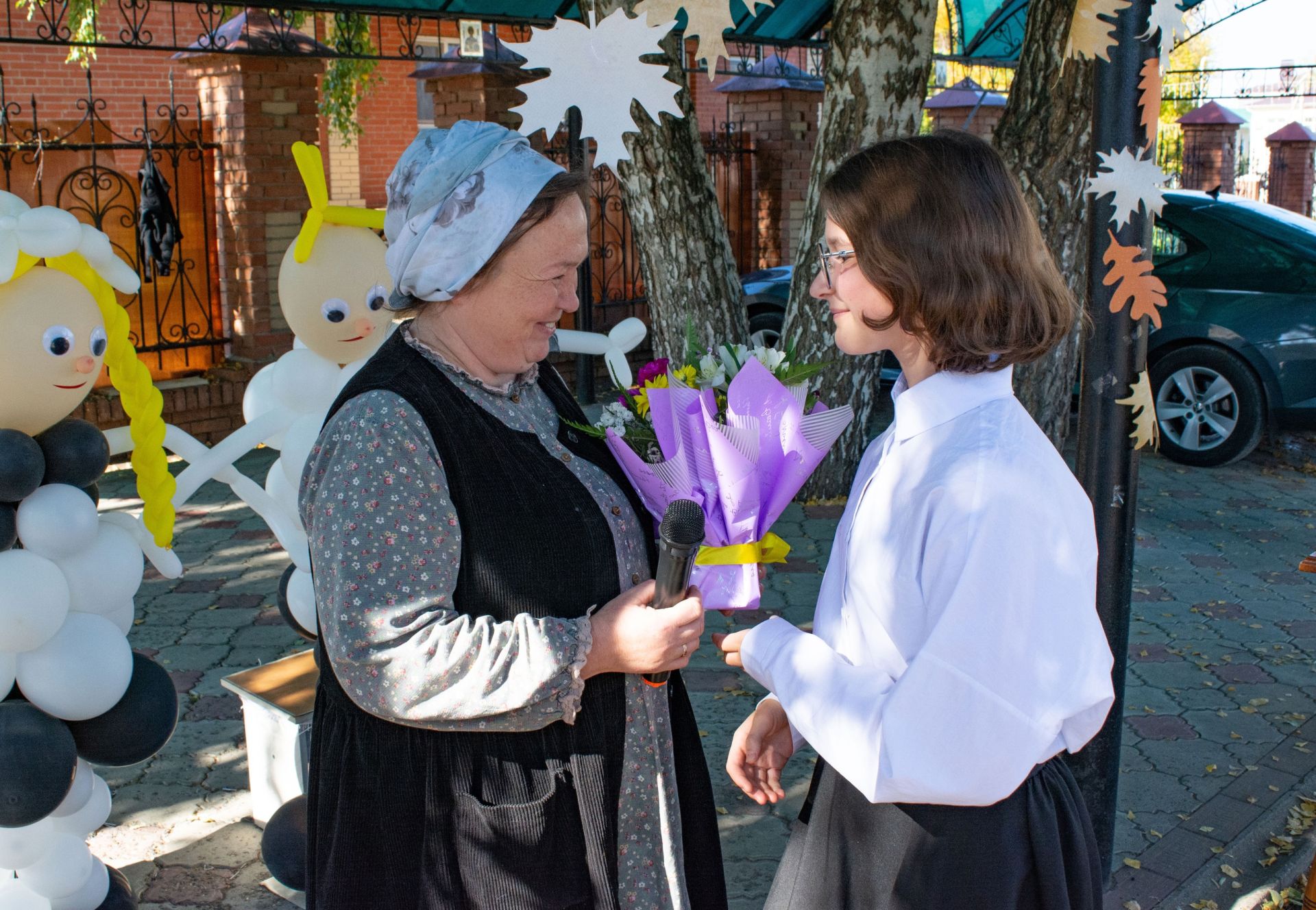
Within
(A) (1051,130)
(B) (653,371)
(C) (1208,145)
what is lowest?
(B) (653,371)

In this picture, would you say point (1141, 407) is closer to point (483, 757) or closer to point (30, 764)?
point (483, 757)

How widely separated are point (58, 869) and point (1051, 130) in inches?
245

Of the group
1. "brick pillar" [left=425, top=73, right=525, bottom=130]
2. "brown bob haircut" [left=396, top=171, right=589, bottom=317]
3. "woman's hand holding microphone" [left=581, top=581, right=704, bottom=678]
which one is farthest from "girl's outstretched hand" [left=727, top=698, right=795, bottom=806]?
"brick pillar" [left=425, top=73, right=525, bottom=130]

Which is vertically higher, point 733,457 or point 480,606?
point 733,457

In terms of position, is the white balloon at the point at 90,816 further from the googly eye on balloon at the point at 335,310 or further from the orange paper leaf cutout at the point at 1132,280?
the orange paper leaf cutout at the point at 1132,280

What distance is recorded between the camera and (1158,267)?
8.99 meters

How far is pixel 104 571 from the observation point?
9.69 feet

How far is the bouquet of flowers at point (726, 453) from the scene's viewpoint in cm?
205

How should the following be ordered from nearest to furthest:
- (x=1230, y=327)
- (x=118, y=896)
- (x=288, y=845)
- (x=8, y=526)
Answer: (x=8, y=526), (x=118, y=896), (x=288, y=845), (x=1230, y=327)

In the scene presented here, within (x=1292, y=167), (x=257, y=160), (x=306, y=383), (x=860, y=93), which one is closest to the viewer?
(x=306, y=383)

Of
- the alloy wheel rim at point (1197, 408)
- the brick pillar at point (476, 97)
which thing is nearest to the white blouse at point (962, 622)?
the alloy wheel rim at point (1197, 408)

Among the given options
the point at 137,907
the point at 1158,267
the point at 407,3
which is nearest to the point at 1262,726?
the point at 137,907

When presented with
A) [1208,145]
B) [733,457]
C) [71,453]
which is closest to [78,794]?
[71,453]

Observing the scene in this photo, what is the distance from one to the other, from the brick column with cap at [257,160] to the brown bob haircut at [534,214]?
300 inches
